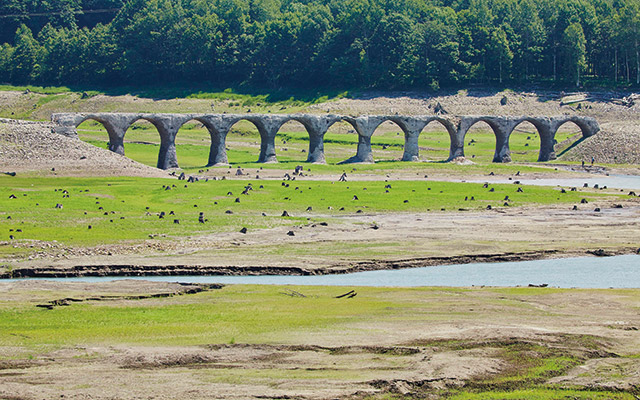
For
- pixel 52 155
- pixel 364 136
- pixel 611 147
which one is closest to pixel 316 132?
pixel 364 136

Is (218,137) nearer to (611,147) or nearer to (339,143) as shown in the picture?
(339,143)

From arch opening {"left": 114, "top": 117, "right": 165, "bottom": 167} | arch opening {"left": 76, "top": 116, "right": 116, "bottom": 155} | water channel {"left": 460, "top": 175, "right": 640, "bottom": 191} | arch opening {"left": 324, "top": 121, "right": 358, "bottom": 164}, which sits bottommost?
water channel {"left": 460, "top": 175, "right": 640, "bottom": 191}

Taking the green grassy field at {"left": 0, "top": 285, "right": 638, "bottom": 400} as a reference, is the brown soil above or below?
below

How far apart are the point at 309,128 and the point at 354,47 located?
162 feet

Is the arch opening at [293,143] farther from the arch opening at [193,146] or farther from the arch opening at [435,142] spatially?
the arch opening at [435,142]

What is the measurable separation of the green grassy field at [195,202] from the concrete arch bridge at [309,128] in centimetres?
1214

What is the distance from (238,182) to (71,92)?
75.2 meters

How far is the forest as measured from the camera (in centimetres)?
12619

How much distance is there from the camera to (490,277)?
34.4 metres

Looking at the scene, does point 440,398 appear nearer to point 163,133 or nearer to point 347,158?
point 163,133

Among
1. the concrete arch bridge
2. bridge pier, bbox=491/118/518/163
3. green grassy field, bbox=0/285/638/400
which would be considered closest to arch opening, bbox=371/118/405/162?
the concrete arch bridge

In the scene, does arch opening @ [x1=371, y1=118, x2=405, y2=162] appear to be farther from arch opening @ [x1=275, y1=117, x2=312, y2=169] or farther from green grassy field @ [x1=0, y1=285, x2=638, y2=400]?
green grassy field @ [x1=0, y1=285, x2=638, y2=400]

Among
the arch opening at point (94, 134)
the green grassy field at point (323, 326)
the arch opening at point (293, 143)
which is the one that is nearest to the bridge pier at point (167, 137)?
the arch opening at point (94, 134)

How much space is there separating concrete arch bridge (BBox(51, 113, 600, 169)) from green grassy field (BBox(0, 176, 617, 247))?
12.1 metres
